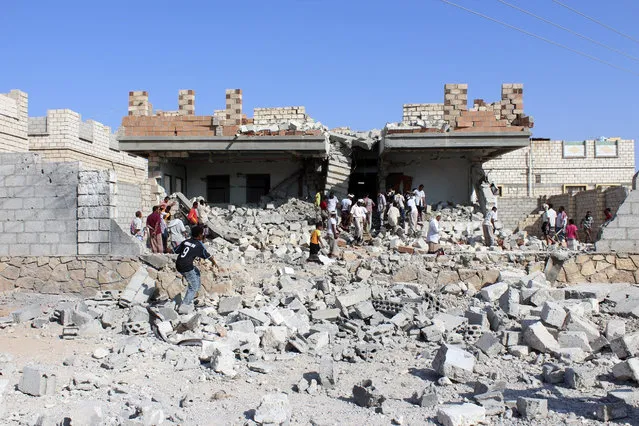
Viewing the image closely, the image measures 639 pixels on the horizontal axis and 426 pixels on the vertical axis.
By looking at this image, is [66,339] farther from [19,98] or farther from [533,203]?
[533,203]

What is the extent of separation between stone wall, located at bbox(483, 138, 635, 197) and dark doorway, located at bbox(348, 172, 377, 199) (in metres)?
13.0

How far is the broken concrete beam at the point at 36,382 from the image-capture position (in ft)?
18.7

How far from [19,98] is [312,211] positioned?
39.1 feet

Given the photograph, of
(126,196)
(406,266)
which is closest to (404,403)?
(406,266)

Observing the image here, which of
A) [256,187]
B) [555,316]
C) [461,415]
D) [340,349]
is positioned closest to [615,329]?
[555,316]

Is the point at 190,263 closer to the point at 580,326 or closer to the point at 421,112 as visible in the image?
the point at 580,326

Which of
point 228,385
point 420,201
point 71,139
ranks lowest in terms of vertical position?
point 228,385

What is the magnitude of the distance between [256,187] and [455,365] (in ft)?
47.6

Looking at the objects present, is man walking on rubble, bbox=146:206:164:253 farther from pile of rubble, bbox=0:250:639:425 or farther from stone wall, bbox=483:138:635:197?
stone wall, bbox=483:138:635:197

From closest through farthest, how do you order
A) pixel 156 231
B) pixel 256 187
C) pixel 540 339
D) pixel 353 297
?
pixel 540 339 → pixel 353 297 → pixel 156 231 → pixel 256 187

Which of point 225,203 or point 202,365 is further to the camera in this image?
point 225,203

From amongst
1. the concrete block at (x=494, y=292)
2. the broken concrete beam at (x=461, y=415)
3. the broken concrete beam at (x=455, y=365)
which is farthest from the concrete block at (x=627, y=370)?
the concrete block at (x=494, y=292)

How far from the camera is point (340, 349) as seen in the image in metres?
7.40

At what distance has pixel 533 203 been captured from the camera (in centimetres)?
2603
